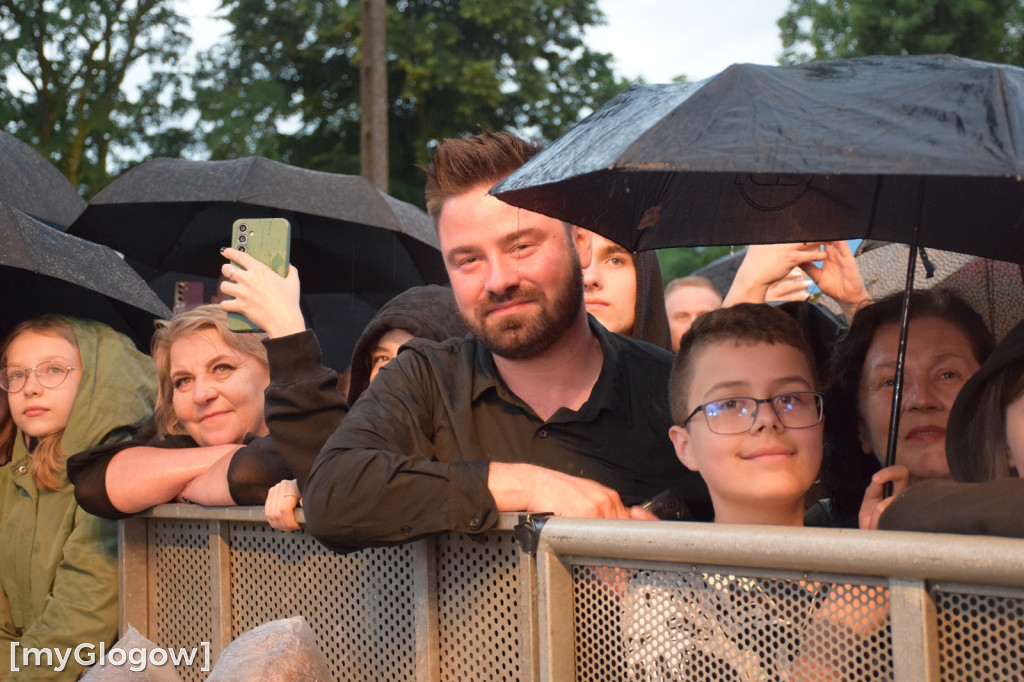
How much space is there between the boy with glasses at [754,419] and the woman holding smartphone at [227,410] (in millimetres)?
1031

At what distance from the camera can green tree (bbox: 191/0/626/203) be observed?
24.1 m

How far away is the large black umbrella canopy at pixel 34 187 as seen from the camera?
600 cm

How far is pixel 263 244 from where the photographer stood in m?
3.22

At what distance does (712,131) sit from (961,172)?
0.43 metres

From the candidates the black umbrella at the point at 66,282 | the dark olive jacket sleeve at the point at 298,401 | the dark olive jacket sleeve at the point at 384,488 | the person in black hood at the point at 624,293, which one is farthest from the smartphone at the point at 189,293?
the dark olive jacket sleeve at the point at 384,488

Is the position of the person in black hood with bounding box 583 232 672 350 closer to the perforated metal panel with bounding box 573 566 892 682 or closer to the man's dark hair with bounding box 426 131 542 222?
the man's dark hair with bounding box 426 131 542 222

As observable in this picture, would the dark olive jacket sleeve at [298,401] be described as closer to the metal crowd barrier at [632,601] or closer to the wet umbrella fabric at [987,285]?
the metal crowd barrier at [632,601]

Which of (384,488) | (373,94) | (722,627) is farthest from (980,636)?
(373,94)

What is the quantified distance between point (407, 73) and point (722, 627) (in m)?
23.0

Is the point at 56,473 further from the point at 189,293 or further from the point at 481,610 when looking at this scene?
the point at 481,610

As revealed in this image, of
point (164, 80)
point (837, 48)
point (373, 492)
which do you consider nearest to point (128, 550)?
point (373, 492)

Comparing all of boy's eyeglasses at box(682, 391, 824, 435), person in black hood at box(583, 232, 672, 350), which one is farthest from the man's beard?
person in black hood at box(583, 232, 672, 350)

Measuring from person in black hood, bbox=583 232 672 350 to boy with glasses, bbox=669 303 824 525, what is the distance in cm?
170

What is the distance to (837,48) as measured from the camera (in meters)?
28.4
